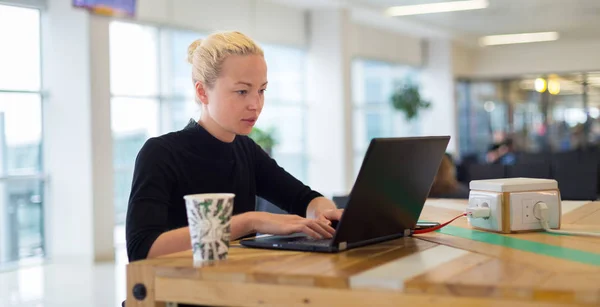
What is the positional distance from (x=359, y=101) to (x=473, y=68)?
437cm

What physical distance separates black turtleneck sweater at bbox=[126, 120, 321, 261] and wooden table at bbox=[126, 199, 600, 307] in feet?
0.60

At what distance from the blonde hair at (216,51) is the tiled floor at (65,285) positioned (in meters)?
3.47

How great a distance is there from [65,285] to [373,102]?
8.66 m

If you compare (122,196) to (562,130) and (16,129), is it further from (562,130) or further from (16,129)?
(562,130)

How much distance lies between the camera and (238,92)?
1971mm

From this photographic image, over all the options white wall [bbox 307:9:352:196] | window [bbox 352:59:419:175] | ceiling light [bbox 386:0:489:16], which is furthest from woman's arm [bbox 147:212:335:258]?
window [bbox 352:59:419:175]

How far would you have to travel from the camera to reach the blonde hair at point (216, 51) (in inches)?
76.9

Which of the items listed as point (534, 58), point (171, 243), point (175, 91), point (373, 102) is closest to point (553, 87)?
point (534, 58)

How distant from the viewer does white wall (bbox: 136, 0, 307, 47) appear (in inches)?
328

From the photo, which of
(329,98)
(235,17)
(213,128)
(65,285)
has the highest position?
(235,17)

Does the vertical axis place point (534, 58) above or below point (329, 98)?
above

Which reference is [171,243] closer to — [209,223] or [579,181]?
[209,223]

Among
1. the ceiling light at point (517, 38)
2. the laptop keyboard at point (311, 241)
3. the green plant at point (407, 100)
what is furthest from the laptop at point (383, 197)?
the ceiling light at point (517, 38)

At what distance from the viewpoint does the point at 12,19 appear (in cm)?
711
